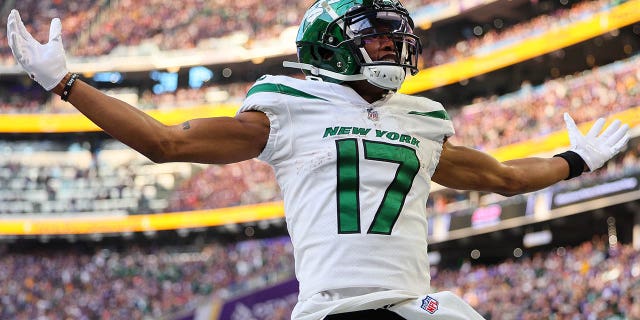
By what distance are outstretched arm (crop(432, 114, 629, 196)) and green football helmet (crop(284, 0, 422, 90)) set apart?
0.47 metres

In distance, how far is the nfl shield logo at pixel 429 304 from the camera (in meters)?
3.21

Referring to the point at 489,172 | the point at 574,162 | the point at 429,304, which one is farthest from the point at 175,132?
the point at 574,162

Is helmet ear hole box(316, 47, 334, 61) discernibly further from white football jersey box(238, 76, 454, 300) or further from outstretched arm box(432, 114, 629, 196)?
outstretched arm box(432, 114, 629, 196)

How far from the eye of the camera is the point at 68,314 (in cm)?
2859

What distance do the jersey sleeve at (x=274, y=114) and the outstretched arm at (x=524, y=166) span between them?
2.40 feet

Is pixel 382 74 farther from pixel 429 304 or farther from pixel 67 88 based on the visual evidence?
pixel 67 88

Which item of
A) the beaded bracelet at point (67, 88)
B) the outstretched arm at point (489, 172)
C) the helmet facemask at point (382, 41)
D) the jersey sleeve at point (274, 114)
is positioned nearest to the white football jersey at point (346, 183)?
the jersey sleeve at point (274, 114)

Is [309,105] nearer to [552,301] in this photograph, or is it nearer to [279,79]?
[279,79]

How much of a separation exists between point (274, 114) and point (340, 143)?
0.26m

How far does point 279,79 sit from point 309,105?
0.50ft

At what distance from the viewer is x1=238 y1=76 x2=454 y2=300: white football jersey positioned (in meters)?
3.23

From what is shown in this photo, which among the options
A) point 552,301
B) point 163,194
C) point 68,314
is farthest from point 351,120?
point 163,194

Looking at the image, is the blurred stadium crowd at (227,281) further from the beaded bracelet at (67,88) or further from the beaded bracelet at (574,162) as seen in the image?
the beaded bracelet at (67,88)

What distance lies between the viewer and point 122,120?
10.2 feet
